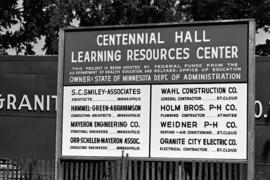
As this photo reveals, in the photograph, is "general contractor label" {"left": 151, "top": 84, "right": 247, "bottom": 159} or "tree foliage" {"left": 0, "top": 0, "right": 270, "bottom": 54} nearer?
"general contractor label" {"left": 151, "top": 84, "right": 247, "bottom": 159}

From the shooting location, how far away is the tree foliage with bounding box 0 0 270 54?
22.6 metres

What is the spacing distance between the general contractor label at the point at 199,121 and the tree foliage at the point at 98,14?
14.2 m

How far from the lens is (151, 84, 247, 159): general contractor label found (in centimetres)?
812

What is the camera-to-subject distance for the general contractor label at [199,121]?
26.7 feet

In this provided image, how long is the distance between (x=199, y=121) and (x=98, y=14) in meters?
15.1

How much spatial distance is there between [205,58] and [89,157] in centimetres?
223

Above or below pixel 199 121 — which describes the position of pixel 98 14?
above

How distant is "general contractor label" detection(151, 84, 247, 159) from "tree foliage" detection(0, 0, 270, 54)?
14.2m

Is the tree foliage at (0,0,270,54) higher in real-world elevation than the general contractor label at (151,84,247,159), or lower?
higher

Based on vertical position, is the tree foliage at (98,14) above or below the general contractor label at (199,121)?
above

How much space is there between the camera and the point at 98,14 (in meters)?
22.9

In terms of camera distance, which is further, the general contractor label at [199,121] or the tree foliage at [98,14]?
the tree foliage at [98,14]

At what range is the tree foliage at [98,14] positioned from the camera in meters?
22.6

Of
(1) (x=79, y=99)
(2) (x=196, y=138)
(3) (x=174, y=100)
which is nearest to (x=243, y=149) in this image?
(2) (x=196, y=138)
